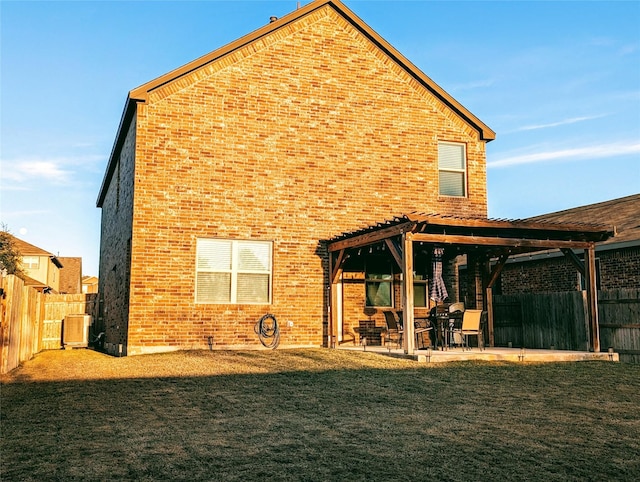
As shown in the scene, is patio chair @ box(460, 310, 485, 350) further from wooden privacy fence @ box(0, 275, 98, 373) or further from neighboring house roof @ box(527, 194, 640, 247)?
wooden privacy fence @ box(0, 275, 98, 373)

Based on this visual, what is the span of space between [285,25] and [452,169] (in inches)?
234

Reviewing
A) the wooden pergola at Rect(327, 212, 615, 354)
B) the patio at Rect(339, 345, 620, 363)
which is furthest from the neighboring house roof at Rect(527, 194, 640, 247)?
the patio at Rect(339, 345, 620, 363)

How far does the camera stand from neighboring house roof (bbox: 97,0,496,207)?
50.1 feet

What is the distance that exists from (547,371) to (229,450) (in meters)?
7.87

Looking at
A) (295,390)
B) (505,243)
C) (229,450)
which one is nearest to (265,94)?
(505,243)

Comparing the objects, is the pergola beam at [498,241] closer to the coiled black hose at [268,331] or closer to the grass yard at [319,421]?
the grass yard at [319,421]

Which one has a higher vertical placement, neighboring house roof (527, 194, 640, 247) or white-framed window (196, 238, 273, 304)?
neighboring house roof (527, 194, 640, 247)

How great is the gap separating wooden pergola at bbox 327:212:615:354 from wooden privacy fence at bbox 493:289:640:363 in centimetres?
65

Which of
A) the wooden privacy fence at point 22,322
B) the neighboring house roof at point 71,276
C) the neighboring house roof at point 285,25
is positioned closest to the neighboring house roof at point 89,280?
the neighboring house roof at point 71,276

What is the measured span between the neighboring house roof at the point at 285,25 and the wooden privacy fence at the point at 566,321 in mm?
4830

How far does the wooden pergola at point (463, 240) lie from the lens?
12.9m

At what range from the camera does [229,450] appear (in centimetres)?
646

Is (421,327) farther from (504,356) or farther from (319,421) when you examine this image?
(319,421)

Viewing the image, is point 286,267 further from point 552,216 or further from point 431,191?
point 552,216
